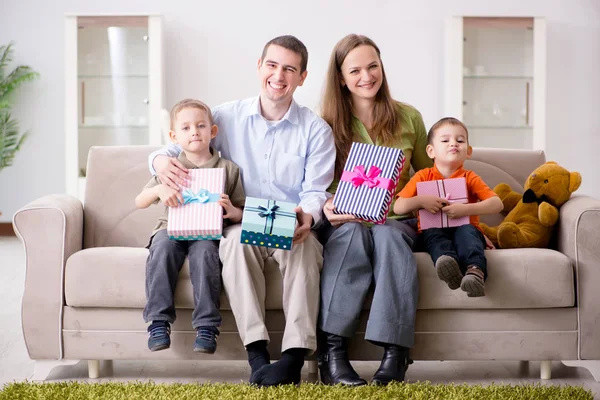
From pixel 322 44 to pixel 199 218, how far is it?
3518 mm

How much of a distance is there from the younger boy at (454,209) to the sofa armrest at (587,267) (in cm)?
25

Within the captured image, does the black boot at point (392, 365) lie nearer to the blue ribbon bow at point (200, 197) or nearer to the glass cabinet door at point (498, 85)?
the blue ribbon bow at point (200, 197)

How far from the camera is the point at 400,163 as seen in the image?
2268 millimetres

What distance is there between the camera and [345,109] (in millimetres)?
2615

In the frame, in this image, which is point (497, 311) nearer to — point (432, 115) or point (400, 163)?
point (400, 163)

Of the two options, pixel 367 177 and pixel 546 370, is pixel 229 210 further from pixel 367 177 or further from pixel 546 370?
pixel 546 370

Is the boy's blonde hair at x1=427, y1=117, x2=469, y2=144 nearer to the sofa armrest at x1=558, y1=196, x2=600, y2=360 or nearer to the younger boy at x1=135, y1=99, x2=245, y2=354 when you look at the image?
the sofa armrest at x1=558, y1=196, x2=600, y2=360

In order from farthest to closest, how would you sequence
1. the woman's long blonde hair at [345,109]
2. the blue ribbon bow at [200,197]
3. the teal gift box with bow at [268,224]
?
the woman's long blonde hair at [345,109] < the blue ribbon bow at [200,197] < the teal gift box with bow at [268,224]

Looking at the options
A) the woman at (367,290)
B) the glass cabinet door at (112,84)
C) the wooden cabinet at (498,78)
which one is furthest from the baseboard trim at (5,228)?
the woman at (367,290)

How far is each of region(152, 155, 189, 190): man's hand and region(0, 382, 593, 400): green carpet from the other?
61cm

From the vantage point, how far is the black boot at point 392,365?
209 centimetres

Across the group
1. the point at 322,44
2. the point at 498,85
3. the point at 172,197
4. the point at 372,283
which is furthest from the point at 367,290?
the point at 322,44

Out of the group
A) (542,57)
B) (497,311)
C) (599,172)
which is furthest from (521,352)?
(599,172)

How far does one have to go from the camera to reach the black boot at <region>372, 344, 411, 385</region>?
6.84ft
